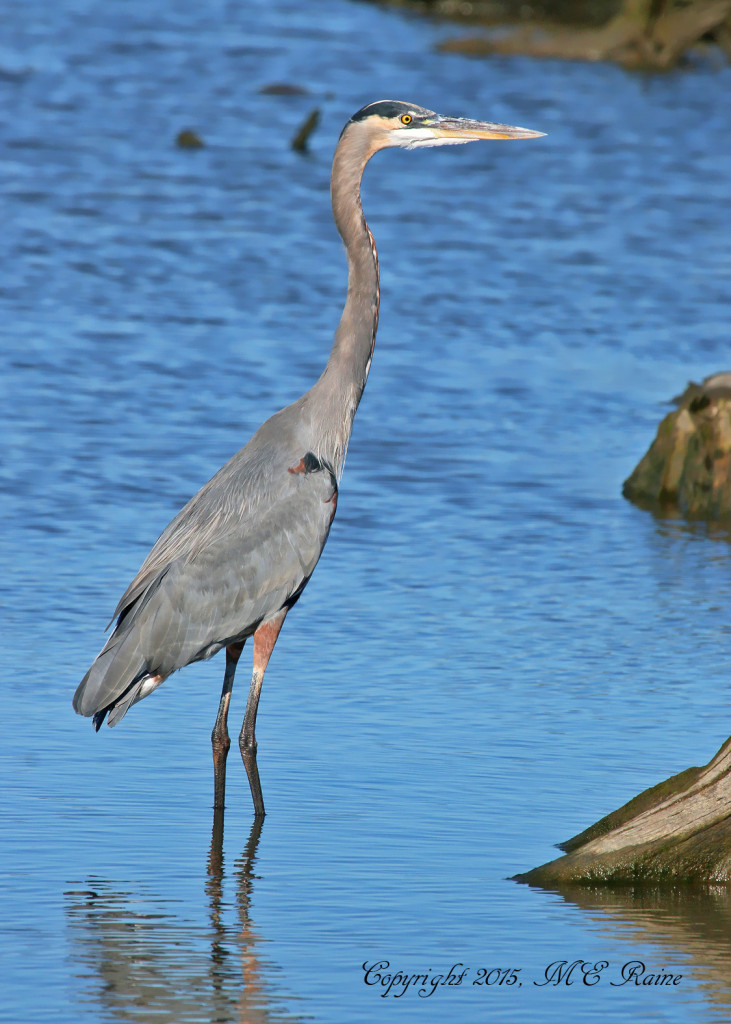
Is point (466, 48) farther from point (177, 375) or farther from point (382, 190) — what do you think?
point (177, 375)

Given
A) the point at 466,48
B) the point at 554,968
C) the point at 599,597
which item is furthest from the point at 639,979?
the point at 466,48

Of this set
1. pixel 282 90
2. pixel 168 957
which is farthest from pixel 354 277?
pixel 282 90

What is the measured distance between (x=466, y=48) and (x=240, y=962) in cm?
3027

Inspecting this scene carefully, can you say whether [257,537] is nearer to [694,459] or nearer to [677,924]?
[677,924]

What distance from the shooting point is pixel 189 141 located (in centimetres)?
2358

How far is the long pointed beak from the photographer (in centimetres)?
772

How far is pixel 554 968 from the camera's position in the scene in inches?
204

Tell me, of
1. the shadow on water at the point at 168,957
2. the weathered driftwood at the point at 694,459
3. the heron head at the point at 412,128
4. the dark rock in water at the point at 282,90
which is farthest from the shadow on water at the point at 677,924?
the dark rock in water at the point at 282,90

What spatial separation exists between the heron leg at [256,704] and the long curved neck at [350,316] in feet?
2.60

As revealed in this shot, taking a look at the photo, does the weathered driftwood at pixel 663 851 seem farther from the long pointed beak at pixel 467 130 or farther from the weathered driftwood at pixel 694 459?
the weathered driftwood at pixel 694 459

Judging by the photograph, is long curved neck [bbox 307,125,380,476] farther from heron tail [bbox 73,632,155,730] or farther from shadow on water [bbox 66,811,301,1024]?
shadow on water [bbox 66,811,301,1024]

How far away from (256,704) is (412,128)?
2.64 m

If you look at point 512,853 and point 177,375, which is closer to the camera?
point 512,853

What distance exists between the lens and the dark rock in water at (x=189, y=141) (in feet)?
77.3
